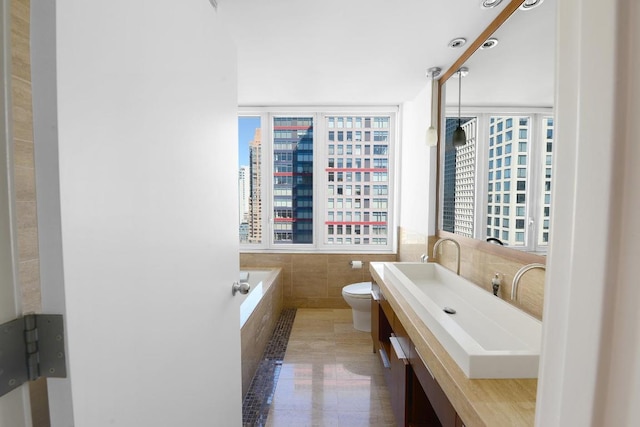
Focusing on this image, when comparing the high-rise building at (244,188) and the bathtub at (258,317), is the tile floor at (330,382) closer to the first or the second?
the bathtub at (258,317)

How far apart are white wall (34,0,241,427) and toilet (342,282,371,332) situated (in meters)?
1.70

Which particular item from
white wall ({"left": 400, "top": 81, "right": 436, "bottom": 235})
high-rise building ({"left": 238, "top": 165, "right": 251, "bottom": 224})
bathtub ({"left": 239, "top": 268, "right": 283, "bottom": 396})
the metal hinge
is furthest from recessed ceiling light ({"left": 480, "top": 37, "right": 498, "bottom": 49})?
high-rise building ({"left": 238, "top": 165, "right": 251, "bottom": 224})

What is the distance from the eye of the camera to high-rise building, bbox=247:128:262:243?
3.34 m

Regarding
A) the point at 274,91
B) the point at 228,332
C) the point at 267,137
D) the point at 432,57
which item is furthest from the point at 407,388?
the point at 267,137

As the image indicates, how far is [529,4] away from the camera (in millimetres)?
1301

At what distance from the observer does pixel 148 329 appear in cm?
69

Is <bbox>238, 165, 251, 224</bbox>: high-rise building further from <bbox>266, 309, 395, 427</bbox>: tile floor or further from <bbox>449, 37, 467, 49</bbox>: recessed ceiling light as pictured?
<bbox>449, 37, 467, 49</bbox>: recessed ceiling light

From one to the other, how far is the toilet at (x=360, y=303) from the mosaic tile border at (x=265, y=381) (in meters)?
0.66

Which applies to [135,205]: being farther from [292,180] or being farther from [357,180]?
[357,180]

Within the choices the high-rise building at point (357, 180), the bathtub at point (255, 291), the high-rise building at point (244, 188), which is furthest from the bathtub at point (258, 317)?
the high-rise building at point (357, 180)

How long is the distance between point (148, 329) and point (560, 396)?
2.60 ft

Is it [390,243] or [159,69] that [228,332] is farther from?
[390,243]

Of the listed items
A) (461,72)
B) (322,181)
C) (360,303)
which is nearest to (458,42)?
(461,72)

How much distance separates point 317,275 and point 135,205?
2.73 meters
